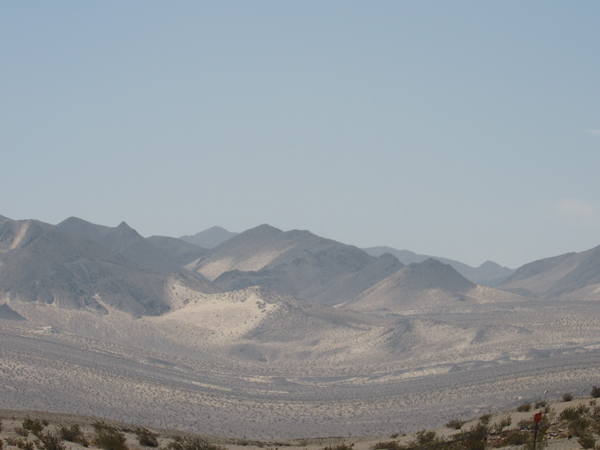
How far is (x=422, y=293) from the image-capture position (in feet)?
436

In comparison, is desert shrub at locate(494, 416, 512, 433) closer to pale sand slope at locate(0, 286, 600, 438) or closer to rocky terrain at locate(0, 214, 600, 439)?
rocky terrain at locate(0, 214, 600, 439)

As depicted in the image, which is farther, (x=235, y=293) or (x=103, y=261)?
(x=103, y=261)

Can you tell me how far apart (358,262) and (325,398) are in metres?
116

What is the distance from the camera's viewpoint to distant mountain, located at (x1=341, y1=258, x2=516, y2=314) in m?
128

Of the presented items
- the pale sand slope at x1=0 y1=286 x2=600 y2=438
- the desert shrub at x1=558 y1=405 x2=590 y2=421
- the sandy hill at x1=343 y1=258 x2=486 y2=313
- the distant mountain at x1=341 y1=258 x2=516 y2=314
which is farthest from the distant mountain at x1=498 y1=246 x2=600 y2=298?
the desert shrub at x1=558 y1=405 x2=590 y2=421

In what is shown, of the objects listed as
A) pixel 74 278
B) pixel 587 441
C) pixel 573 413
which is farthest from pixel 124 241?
pixel 587 441

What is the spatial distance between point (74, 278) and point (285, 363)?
4221 centimetres

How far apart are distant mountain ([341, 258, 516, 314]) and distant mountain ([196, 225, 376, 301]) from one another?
17249 millimetres

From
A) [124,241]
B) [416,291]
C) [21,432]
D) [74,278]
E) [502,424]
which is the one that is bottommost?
[502,424]

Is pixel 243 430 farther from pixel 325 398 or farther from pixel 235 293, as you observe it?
pixel 235 293

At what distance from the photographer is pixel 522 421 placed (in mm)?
23516

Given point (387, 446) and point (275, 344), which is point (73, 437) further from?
point (275, 344)

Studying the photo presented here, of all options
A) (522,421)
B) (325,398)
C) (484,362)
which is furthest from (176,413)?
(484,362)

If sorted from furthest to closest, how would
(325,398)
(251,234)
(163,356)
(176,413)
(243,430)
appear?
(251,234) < (163,356) < (325,398) < (176,413) < (243,430)
